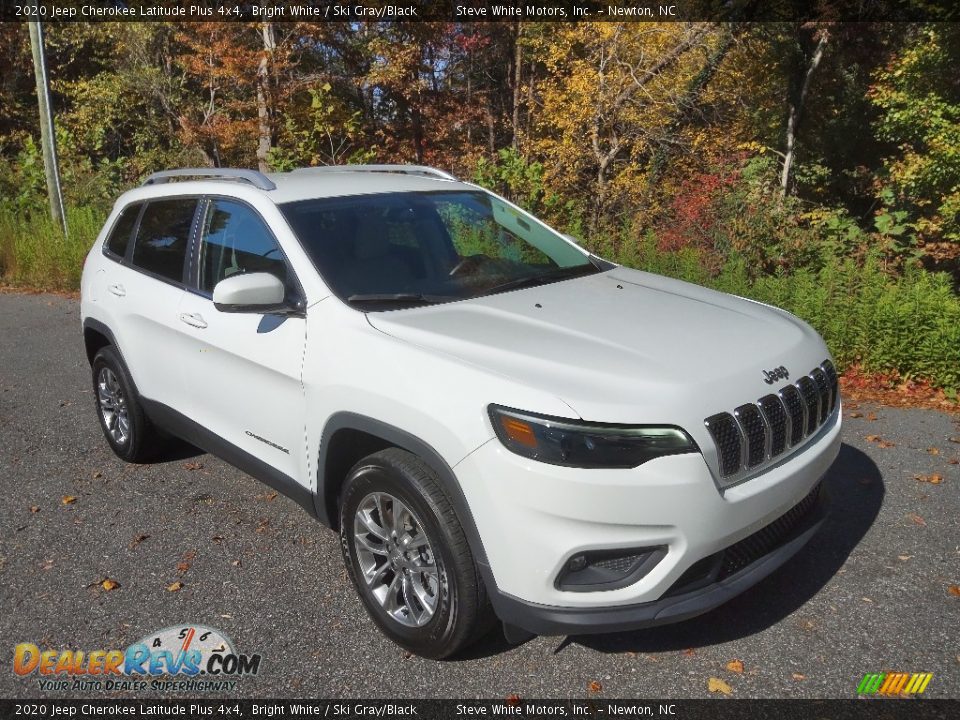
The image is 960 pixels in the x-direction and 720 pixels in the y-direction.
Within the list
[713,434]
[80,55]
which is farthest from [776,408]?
[80,55]

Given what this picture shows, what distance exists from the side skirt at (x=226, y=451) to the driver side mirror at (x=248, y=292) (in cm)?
82

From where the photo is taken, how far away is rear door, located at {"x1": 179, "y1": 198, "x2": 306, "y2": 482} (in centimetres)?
354

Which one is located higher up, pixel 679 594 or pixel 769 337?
pixel 769 337

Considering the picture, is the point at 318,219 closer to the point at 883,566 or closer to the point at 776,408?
the point at 776,408

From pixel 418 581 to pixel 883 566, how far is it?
2.26 metres

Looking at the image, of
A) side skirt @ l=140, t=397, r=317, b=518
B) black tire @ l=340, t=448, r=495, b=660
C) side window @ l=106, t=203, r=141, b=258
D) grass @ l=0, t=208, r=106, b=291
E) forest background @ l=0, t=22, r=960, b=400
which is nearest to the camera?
black tire @ l=340, t=448, r=495, b=660

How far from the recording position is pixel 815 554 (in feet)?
12.9

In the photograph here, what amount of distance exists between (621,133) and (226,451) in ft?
38.6

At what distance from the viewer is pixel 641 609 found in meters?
2.71

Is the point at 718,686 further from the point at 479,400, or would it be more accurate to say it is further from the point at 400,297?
the point at 400,297

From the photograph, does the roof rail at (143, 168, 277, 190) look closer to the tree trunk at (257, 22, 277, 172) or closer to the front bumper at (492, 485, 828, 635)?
the front bumper at (492, 485, 828, 635)

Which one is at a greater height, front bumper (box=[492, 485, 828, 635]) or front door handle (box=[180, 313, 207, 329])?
front door handle (box=[180, 313, 207, 329])

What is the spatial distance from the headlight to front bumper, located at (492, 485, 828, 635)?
0.50m

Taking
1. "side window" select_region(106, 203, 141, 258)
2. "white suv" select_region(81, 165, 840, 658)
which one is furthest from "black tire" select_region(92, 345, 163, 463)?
"side window" select_region(106, 203, 141, 258)
